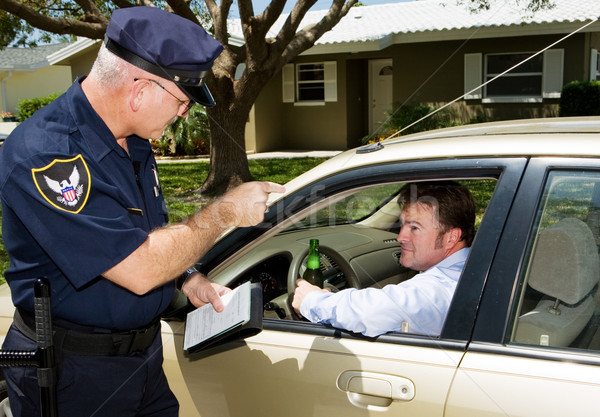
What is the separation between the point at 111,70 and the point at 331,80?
1584cm

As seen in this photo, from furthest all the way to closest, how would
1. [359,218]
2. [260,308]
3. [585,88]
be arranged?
1. [585,88]
2. [359,218]
3. [260,308]

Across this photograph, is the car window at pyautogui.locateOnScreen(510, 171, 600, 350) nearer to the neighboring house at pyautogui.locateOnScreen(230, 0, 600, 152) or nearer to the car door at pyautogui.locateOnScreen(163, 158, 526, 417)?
the car door at pyautogui.locateOnScreen(163, 158, 526, 417)

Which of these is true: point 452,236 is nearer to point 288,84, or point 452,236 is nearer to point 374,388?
point 374,388

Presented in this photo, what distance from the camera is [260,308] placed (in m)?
1.96

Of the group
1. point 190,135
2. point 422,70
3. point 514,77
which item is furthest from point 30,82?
point 514,77

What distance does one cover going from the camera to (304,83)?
17938mm

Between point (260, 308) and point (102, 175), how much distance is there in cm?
62

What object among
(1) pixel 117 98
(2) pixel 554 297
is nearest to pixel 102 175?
(1) pixel 117 98

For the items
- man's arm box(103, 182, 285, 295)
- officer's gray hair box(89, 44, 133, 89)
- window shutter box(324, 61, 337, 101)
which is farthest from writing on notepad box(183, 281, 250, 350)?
window shutter box(324, 61, 337, 101)

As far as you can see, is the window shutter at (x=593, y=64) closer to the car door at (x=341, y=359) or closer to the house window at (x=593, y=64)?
the house window at (x=593, y=64)

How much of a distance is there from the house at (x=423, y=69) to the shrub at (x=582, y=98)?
38.0 inches

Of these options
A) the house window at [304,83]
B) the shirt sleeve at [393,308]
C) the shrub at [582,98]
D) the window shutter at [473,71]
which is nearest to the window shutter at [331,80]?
the house window at [304,83]

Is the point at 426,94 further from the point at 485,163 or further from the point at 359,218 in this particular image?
the point at 485,163

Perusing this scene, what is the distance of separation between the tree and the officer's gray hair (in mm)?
7182
